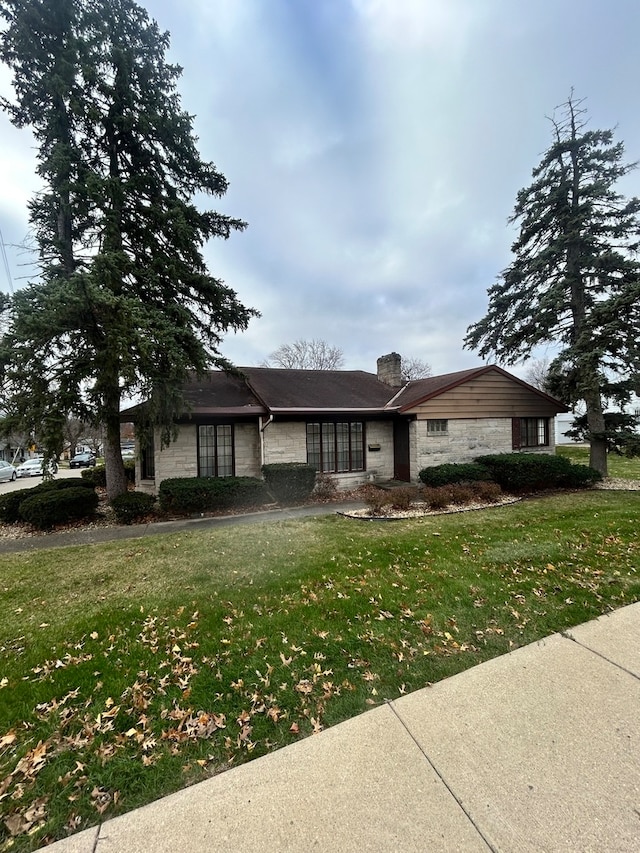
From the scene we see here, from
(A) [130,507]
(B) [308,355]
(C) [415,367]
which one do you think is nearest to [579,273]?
(A) [130,507]

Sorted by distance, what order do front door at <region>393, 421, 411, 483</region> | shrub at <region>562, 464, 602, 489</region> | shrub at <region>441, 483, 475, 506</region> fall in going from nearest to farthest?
shrub at <region>441, 483, 475, 506</region>, shrub at <region>562, 464, 602, 489</region>, front door at <region>393, 421, 411, 483</region>

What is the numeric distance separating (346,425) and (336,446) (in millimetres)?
815

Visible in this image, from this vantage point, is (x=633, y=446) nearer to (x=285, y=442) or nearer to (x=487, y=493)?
(x=487, y=493)

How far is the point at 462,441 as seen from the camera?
12.8 m

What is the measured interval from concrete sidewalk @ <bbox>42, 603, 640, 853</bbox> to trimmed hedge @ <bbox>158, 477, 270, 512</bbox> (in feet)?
25.0

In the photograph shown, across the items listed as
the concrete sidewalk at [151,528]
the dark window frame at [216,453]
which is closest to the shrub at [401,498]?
the concrete sidewalk at [151,528]

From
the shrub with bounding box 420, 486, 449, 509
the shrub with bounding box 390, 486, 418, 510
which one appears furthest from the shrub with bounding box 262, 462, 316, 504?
the shrub with bounding box 420, 486, 449, 509

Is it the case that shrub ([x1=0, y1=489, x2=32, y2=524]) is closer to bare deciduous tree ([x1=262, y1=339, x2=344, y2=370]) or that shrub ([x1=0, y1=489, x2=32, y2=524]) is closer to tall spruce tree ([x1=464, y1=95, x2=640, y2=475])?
tall spruce tree ([x1=464, y1=95, x2=640, y2=475])

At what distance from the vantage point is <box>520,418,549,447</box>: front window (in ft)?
45.7

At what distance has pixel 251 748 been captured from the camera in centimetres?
231

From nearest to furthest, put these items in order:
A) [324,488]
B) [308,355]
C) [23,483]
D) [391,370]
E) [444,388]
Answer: [324,488]
[444,388]
[391,370]
[23,483]
[308,355]

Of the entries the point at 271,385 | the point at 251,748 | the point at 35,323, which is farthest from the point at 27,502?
the point at 251,748

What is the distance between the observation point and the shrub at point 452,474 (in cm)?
1077

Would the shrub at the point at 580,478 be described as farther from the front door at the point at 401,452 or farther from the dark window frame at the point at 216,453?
the dark window frame at the point at 216,453
